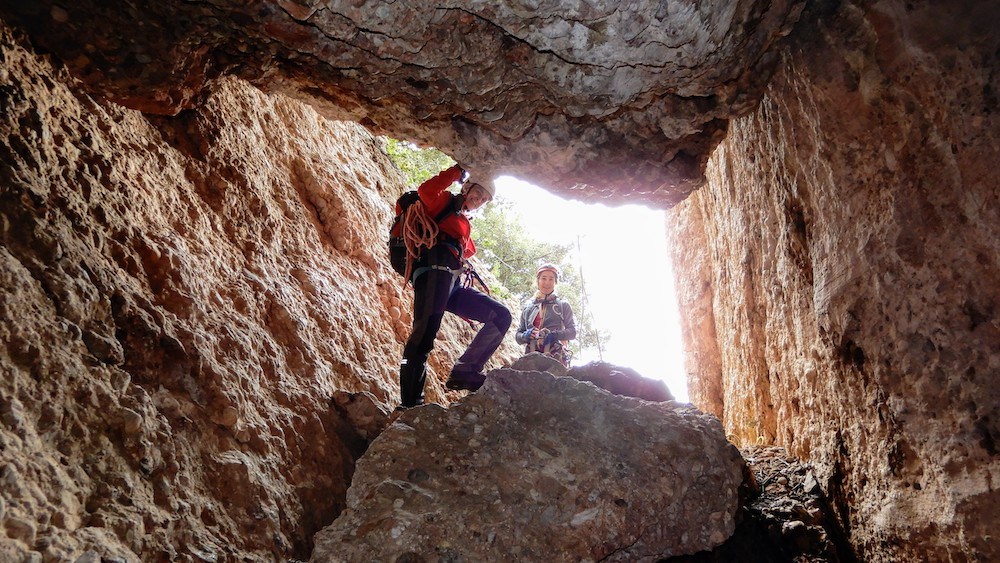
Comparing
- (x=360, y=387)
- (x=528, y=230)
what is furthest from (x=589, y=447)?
(x=528, y=230)

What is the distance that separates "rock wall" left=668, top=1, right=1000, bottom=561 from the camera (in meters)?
2.64

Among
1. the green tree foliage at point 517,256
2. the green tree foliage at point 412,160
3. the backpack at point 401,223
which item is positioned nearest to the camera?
the backpack at point 401,223

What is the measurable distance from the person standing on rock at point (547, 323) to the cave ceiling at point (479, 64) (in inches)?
98.7

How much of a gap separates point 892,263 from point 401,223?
314 centimetres

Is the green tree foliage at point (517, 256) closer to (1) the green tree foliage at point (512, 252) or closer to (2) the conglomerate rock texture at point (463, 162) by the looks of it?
(1) the green tree foliage at point (512, 252)

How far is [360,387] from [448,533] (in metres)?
1.76

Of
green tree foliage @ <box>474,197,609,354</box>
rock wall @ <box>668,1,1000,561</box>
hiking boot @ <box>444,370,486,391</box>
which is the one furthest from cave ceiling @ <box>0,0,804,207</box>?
green tree foliage @ <box>474,197,609,354</box>

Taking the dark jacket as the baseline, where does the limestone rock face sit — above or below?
below

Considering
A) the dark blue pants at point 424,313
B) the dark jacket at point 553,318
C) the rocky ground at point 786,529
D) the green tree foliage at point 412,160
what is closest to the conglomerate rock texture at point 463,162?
the rocky ground at point 786,529

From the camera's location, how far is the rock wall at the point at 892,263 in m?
2.64

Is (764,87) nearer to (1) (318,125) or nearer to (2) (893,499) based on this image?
(2) (893,499)

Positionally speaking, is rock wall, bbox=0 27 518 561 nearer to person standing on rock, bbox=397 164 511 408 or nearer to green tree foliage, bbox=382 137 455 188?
person standing on rock, bbox=397 164 511 408

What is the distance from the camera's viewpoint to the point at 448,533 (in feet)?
10.0

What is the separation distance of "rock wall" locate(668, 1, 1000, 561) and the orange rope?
2.39 meters
